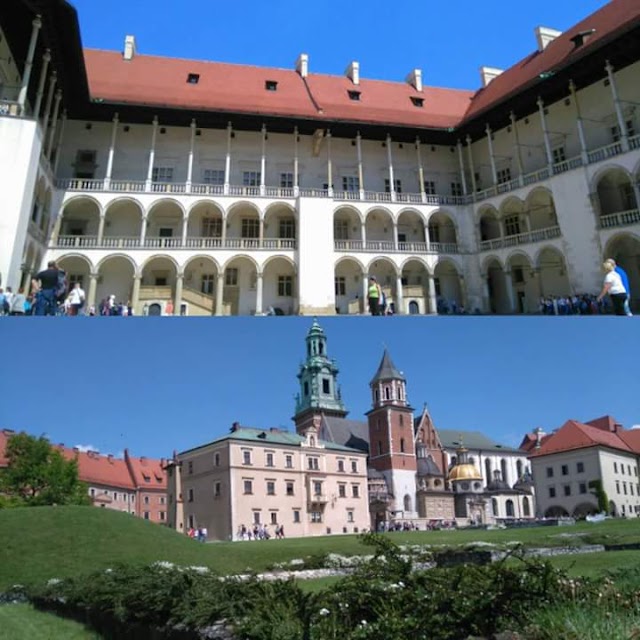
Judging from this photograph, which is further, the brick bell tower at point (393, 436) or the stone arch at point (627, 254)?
the stone arch at point (627, 254)

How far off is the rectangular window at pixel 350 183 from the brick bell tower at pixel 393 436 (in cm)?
3519

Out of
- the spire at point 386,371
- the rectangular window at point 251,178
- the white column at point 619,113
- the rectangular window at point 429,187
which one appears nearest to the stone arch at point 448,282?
the rectangular window at point 429,187

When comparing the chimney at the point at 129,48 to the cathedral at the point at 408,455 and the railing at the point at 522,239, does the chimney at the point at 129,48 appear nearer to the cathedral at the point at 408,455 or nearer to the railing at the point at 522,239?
the railing at the point at 522,239

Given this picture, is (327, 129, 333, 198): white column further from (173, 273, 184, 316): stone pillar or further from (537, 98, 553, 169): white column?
(537, 98, 553, 169): white column

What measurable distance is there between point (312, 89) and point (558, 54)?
14.3 meters

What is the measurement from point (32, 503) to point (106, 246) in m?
30.7

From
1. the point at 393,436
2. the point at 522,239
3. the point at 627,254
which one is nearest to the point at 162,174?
the point at 522,239

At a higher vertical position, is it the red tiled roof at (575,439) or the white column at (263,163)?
the white column at (263,163)

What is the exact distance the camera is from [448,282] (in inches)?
1551

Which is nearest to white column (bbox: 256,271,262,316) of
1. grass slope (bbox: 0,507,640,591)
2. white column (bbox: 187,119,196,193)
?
white column (bbox: 187,119,196,193)

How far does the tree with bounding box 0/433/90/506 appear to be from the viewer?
18.1 ft

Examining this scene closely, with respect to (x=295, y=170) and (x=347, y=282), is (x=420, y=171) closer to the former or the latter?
(x=295, y=170)

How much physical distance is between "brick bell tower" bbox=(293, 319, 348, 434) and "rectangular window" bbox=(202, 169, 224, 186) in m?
34.1

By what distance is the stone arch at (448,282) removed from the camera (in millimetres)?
38938
